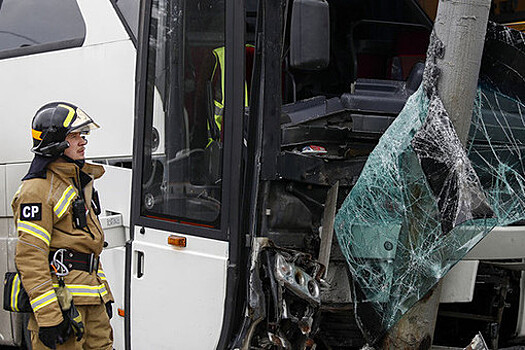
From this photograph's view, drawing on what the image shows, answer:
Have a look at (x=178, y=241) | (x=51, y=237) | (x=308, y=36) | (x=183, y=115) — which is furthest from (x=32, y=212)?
(x=308, y=36)

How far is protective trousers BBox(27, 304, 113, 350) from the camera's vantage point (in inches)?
120

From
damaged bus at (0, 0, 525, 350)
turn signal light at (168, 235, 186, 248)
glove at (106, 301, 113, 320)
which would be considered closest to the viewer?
damaged bus at (0, 0, 525, 350)

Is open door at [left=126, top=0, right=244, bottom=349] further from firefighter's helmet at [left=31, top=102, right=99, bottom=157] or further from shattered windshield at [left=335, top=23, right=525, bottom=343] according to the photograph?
shattered windshield at [left=335, top=23, right=525, bottom=343]

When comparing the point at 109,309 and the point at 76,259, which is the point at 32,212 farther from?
the point at 109,309

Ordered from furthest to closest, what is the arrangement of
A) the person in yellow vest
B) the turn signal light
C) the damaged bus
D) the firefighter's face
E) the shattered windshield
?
1. the firefighter's face
2. the turn signal light
3. the person in yellow vest
4. the damaged bus
5. the shattered windshield

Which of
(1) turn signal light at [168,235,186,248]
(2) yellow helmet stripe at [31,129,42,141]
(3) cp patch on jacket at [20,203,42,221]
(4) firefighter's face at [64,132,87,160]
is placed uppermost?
(2) yellow helmet stripe at [31,129,42,141]

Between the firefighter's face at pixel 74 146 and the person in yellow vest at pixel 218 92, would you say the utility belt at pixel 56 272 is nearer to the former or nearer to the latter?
the firefighter's face at pixel 74 146

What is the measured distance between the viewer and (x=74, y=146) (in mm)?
3043

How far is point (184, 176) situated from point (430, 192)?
1.05 meters

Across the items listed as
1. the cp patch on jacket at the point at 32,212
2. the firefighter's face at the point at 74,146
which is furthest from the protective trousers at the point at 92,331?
the firefighter's face at the point at 74,146

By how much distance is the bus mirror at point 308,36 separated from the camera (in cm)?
258

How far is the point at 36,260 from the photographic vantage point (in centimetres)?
288

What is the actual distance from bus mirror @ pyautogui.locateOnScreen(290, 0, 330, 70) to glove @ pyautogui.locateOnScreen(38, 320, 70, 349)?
1.47 metres

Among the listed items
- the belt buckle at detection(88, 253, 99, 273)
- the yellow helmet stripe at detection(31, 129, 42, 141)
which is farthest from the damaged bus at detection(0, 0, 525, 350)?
the yellow helmet stripe at detection(31, 129, 42, 141)
